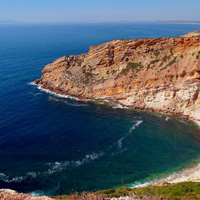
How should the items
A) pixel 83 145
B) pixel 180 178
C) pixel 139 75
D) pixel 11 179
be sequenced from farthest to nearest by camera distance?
pixel 139 75
pixel 83 145
pixel 180 178
pixel 11 179

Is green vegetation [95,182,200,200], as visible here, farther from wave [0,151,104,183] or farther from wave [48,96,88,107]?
wave [48,96,88,107]

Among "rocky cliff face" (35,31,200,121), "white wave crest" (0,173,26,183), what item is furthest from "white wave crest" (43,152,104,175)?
"rocky cliff face" (35,31,200,121)

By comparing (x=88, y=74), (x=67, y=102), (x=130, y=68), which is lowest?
(x=67, y=102)

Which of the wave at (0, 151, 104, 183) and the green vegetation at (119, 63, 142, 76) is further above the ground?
the green vegetation at (119, 63, 142, 76)

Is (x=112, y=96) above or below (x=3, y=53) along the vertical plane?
below

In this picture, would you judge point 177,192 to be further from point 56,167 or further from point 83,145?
point 83,145

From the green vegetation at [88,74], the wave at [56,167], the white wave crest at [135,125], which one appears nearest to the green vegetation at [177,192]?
the wave at [56,167]

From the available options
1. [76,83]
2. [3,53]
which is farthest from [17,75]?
[3,53]

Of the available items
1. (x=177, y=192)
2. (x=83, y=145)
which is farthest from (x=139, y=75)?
(x=177, y=192)

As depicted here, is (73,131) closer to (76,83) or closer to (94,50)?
(76,83)
